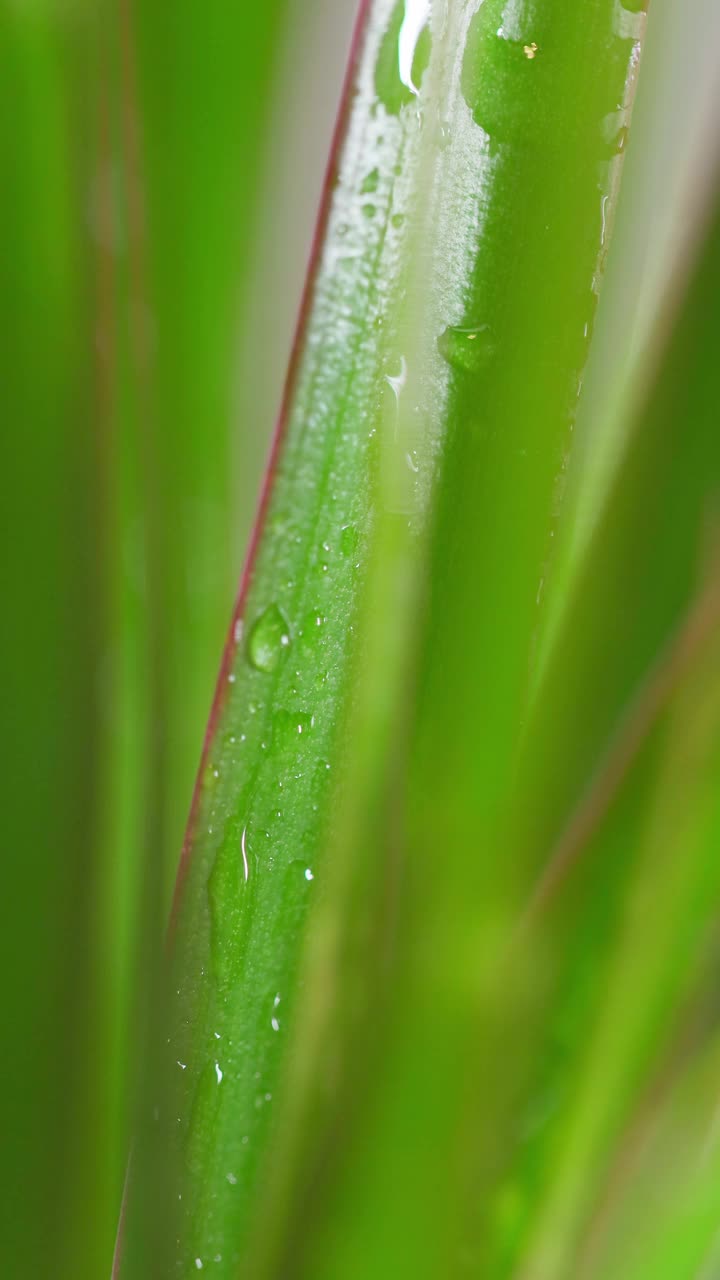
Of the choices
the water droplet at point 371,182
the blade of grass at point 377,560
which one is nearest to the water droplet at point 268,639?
the blade of grass at point 377,560

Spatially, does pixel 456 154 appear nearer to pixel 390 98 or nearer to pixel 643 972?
pixel 390 98

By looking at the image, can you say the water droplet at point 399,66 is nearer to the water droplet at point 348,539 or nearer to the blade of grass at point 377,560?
the blade of grass at point 377,560

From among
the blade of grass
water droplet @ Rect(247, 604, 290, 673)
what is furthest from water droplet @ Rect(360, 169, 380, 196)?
water droplet @ Rect(247, 604, 290, 673)

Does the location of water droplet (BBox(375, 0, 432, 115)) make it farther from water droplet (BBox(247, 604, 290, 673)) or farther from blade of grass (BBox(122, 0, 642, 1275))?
water droplet (BBox(247, 604, 290, 673))

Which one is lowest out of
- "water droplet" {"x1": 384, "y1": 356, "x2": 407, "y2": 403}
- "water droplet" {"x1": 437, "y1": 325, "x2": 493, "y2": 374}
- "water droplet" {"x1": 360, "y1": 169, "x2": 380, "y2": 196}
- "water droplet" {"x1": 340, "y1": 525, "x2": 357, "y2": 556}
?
"water droplet" {"x1": 340, "y1": 525, "x2": 357, "y2": 556}

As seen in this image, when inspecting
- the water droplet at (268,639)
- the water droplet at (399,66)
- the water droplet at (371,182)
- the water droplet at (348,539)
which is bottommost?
the water droplet at (268,639)

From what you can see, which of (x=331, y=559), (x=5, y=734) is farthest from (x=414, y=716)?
(x=5, y=734)
